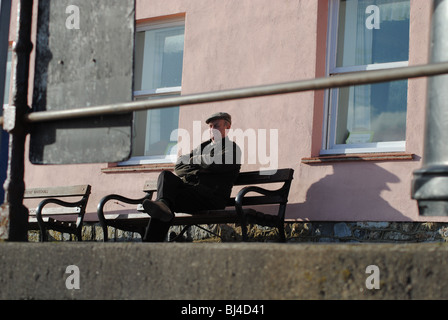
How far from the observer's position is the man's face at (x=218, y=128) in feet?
26.0

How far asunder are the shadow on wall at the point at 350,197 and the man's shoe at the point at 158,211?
4.85 feet

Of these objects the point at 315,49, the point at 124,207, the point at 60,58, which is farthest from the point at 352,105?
the point at 60,58

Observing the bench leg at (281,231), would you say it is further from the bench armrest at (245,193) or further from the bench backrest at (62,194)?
the bench backrest at (62,194)

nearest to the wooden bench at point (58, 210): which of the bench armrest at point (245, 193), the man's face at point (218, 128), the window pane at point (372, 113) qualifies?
the man's face at point (218, 128)

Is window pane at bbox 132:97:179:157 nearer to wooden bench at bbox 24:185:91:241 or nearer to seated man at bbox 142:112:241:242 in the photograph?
wooden bench at bbox 24:185:91:241

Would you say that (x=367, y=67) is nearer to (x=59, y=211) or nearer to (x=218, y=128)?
(x=218, y=128)

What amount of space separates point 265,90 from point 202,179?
467cm

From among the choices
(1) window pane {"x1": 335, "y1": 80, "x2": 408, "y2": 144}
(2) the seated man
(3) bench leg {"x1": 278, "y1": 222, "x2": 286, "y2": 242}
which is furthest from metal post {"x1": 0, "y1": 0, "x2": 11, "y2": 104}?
(1) window pane {"x1": 335, "y1": 80, "x2": 408, "y2": 144}

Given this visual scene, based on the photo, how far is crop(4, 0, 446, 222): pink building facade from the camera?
7582mm

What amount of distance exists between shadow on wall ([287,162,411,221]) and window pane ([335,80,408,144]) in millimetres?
457

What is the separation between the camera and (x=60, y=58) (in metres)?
3.42

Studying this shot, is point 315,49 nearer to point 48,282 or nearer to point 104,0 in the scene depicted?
point 104,0

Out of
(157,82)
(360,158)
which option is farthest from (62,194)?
(360,158)

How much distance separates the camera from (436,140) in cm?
276
